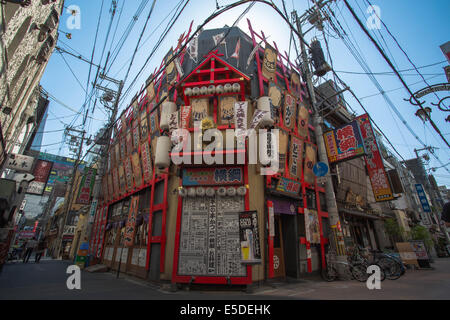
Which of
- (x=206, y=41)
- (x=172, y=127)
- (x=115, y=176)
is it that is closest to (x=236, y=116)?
(x=172, y=127)

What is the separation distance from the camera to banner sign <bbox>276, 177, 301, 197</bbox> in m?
9.52

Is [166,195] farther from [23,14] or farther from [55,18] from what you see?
[55,18]

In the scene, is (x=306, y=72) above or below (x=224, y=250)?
above

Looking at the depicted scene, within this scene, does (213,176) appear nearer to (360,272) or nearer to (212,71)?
(212,71)

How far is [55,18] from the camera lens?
11.8 m

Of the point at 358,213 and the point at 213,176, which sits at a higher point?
the point at 213,176

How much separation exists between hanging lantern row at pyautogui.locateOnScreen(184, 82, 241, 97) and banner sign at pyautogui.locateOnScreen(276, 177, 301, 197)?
486cm

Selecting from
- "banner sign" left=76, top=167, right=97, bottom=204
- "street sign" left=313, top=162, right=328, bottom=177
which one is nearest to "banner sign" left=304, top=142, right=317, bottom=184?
Answer: "street sign" left=313, top=162, right=328, bottom=177

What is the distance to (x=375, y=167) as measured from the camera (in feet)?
41.3

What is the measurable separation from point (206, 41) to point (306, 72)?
6.24m

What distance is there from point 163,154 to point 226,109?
3.57 metres

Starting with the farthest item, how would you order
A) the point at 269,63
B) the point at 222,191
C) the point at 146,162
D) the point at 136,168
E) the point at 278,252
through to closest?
the point at 136,168 < the point at 146,162 < the point at 269,63 < the point at 278,252 < the point at 222,191

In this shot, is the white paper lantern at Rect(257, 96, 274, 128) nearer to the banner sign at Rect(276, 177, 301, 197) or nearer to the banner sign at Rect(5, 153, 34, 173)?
the banner sign at Rect(276, 177, 301, 197)

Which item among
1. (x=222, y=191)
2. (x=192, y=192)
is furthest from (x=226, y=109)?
(x=192, y=192)
